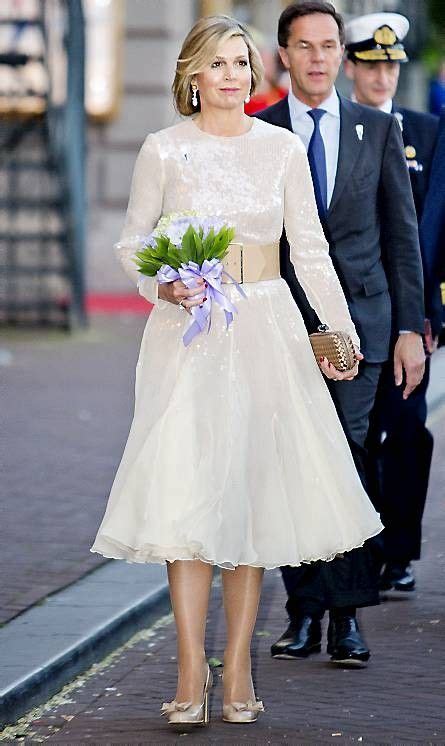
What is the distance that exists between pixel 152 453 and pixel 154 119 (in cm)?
1393

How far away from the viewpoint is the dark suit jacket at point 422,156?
6.27 meters

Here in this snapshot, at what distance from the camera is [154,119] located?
18109 millimetres

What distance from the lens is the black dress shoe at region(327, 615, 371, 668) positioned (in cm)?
537

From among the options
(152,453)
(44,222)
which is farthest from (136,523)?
(44,222)

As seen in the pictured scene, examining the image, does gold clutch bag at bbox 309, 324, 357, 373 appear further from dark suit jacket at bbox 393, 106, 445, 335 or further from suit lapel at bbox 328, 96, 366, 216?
dark suit jacket at bbox 393, 106, 445, 335

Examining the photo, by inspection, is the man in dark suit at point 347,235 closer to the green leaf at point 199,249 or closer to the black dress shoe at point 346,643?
the black dress shoe at point 346,643

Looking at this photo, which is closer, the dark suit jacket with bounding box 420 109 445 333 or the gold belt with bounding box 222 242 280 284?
the gold belt with bounding box 222 242 280 284

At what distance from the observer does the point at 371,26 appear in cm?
624

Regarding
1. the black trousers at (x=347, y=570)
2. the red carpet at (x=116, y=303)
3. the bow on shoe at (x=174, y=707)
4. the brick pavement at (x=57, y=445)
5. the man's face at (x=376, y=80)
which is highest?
the man's face at (x=376, y=80)

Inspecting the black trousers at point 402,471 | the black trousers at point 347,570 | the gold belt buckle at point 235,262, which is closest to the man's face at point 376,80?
the black trousers at point 402,471

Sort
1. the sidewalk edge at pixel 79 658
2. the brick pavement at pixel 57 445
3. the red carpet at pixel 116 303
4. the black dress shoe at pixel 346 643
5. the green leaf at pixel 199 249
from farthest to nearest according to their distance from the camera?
the red carpet at pixel 116 303 → the brick pavement at pixel 57 445 → the black dress shoe at pixel 346 643 → the sidewalk edge at pixel 79 658 → the green leaf at pixel 199 249

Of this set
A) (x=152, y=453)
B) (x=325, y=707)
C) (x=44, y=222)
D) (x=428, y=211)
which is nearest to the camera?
(x=152, y=453)

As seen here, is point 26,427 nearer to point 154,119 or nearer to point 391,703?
point 391,703

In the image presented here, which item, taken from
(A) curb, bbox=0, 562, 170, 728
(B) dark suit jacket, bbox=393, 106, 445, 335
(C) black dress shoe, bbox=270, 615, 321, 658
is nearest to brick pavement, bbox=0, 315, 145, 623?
(A) curb, bbox=0, 562, 170, 728
